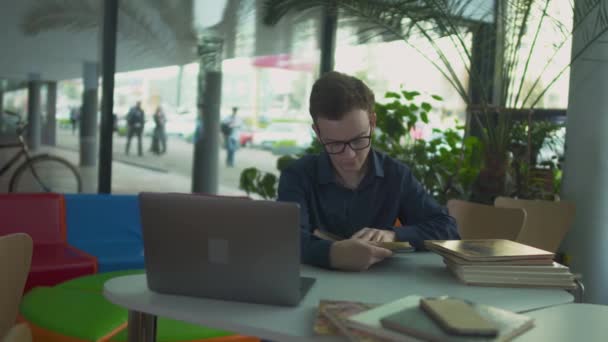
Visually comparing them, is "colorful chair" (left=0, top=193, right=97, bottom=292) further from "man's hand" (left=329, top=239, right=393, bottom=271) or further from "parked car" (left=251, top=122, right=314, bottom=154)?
"parked car" (left=251, top=122, right=314, bottom=154)

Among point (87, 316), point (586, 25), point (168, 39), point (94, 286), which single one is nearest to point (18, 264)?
point (87, 316)

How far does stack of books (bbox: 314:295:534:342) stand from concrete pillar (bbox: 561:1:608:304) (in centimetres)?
294

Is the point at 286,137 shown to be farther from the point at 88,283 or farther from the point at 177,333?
the point at 177,333

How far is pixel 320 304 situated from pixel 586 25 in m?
3.37

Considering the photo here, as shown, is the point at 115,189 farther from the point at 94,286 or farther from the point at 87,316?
the point at 87,316

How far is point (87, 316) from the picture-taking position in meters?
2.68

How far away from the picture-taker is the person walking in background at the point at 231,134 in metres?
5.82

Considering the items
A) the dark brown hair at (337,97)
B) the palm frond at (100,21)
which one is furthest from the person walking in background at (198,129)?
the dark brown hair at (337,97)

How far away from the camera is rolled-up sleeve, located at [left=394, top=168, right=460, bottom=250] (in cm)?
222

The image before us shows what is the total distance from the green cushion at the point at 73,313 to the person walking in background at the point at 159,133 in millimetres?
2568

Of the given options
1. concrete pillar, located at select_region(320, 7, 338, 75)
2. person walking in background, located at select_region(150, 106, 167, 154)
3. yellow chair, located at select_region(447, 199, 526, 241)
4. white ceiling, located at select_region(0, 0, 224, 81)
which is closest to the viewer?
yellow chair, located at select_region(447, 199, 526, 241)

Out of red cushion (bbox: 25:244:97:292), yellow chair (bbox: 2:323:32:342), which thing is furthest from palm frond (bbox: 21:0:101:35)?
yellow chair (bbox: 2:323:32:342)

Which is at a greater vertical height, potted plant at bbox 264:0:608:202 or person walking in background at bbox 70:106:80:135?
potted plant at bbox 264:0:608:202

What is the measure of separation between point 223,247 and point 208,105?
169 inches
